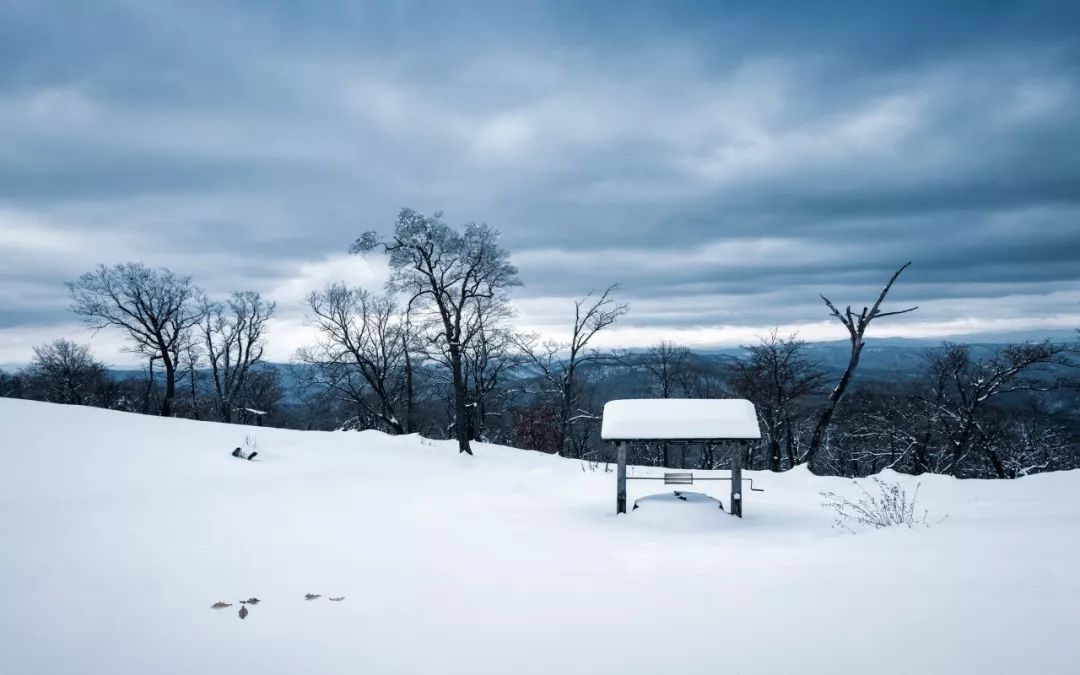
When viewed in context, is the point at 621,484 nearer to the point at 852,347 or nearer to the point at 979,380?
the point at 852,347

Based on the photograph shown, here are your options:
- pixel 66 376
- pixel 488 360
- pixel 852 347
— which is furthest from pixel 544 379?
pixel 66 376

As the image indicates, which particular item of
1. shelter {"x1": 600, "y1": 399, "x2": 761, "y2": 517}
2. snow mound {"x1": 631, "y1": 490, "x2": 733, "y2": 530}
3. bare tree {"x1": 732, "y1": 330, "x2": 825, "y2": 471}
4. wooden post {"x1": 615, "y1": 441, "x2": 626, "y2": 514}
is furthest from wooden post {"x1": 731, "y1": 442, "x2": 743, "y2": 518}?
bare tree {"x1": 732, "y1": 330, "x2": 825, "y2": 471}

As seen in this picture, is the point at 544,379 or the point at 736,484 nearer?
the point at 736,484

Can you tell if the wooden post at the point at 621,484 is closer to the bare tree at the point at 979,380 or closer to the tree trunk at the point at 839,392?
the tree trunk at the point at 839,392

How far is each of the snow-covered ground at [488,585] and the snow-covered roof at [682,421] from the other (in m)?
1.76

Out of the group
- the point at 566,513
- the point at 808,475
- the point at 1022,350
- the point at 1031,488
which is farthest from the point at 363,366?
the point at 1022,350

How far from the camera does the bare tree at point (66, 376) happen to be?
4862 centimetres

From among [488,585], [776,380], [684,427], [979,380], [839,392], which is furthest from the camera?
[776,380]

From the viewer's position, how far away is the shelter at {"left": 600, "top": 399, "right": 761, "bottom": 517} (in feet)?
43.4

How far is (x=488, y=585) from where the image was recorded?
23.9ft

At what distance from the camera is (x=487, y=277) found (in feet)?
80.2

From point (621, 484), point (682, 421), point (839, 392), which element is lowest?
point (621, 484)

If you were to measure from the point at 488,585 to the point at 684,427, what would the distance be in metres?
7.56

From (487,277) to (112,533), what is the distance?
17.3 metres
